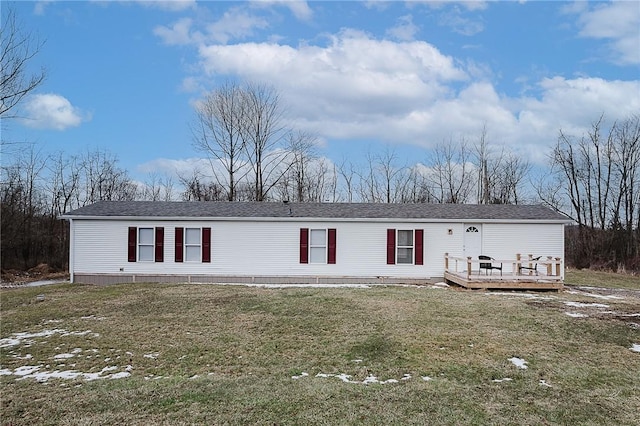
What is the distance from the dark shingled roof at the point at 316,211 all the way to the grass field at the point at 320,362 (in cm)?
499

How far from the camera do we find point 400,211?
16.2 meters

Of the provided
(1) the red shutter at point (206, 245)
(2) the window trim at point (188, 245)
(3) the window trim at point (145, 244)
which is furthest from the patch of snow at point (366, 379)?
(3) the window trim at point (145, 244)

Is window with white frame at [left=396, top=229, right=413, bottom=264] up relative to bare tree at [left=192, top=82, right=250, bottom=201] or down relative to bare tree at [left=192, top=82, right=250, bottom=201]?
down

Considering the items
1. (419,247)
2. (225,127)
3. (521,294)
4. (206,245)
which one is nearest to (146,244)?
(206,245)

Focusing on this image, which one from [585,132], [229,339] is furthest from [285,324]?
[585,132]

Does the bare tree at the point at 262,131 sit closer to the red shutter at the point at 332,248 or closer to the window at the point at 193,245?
the window at the point at 193,245

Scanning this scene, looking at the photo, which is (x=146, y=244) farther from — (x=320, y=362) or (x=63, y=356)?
(x=320, y=362)

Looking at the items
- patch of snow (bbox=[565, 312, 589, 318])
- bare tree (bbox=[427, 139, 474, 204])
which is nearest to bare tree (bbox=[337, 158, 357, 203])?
bare tree (bbox=[427, 139, 474, 204])

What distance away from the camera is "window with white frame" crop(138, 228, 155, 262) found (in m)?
15.4

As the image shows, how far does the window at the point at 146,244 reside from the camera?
605 inches

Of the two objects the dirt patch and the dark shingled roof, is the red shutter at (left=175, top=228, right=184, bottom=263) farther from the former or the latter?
the dirt patch

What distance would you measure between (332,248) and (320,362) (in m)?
9.52

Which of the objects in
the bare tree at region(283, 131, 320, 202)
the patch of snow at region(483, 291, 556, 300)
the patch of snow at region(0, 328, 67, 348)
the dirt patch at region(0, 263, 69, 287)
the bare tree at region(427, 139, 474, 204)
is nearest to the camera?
the patch of snow at region(0, 328, 67, 348)

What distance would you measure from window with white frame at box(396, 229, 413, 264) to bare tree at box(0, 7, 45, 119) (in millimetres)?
14445
